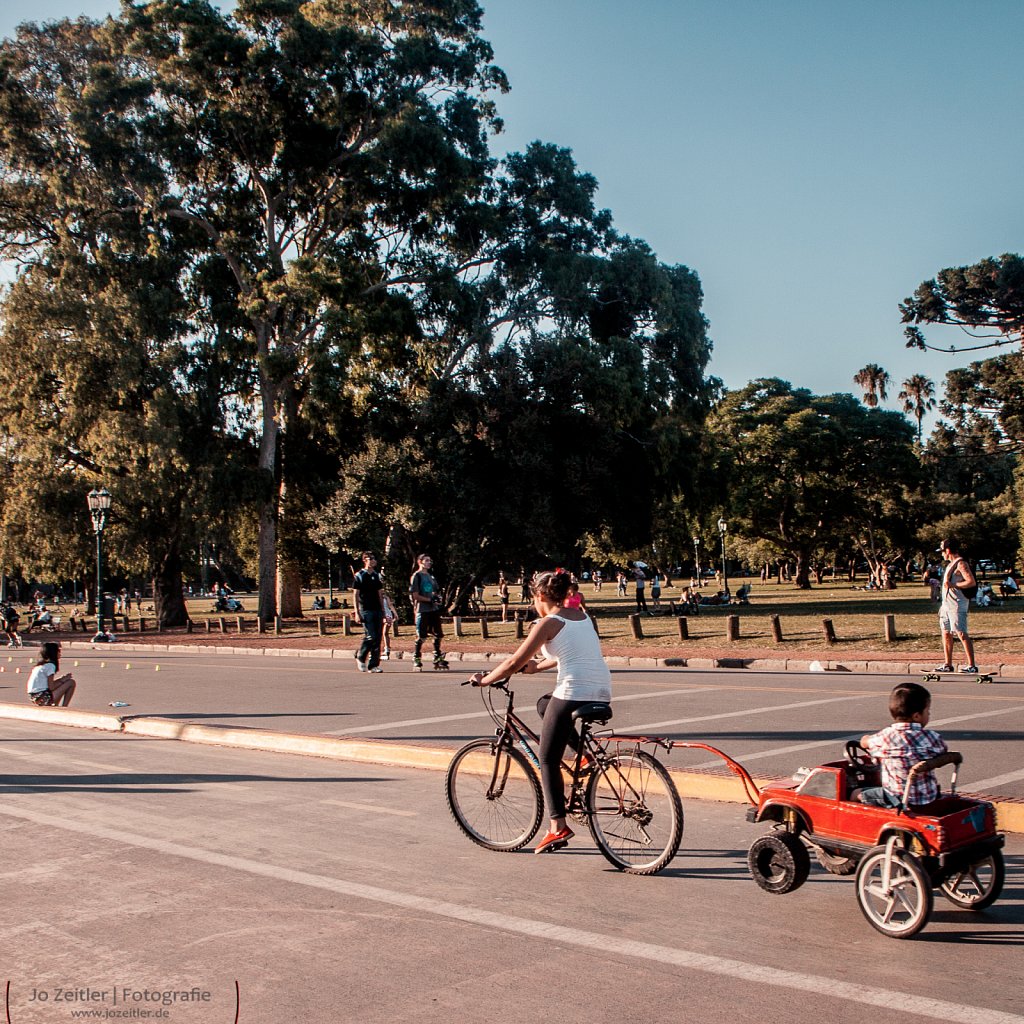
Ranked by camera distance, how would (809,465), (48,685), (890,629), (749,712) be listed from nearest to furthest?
(749,712) → (48,685) → (890,629) → (809,465)

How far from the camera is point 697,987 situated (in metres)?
4.59

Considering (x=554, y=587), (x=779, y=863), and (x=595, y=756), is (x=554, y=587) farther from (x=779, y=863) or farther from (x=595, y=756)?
(x=779, y=863)

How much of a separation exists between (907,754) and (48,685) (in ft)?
41.8

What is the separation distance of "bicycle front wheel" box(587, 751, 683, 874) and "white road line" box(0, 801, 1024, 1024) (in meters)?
1.10

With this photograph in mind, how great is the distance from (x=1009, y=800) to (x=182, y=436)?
3505 cm

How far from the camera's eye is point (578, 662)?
6.68 metres

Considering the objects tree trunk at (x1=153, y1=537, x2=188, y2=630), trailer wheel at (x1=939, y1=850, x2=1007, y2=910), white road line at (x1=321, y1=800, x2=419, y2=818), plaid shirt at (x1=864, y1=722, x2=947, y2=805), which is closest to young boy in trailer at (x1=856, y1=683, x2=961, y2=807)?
plaid shirt at (x1=864, y1=722, x2=947, y2=805)

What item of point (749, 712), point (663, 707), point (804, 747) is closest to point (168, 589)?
point (663, 707)

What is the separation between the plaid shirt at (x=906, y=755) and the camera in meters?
5.55

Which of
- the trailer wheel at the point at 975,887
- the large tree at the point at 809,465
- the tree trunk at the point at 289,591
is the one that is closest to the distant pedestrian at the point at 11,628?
the tree trunk at the point at 289,591

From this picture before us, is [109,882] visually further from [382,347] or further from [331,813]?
[382,347]

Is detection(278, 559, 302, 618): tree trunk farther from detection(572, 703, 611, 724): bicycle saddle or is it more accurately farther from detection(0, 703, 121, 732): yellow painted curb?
detection(572, 703, 611, 724): bicycle saddle

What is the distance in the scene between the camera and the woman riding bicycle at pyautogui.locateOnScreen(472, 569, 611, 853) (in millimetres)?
6633

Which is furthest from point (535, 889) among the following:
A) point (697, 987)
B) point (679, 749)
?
point (679, 749)
